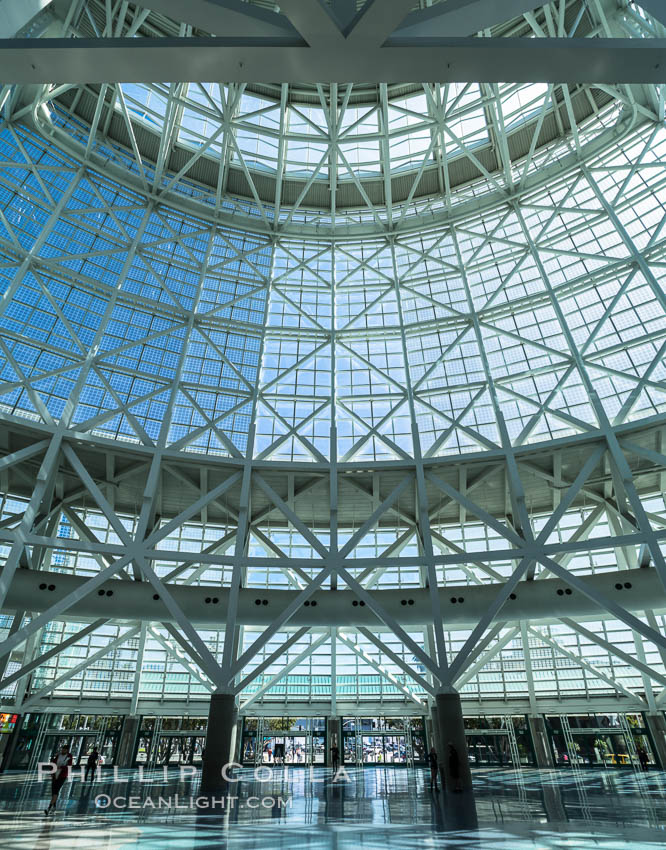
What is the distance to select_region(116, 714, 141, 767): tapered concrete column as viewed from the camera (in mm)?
31719

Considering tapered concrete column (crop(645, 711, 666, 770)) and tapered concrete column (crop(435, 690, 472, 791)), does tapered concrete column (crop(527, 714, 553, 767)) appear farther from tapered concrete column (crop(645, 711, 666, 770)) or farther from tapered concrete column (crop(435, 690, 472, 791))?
tapered concrete column (crop(435, 690, 472, 791))

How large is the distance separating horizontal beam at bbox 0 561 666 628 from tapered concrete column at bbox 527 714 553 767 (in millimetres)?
11764

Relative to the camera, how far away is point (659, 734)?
28969mm

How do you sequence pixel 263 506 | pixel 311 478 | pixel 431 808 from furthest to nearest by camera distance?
pixel 263 506, pixel 311 478, pixel 431 808

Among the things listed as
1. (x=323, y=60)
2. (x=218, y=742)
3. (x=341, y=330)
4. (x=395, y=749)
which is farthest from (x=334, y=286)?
(x=395, y=749)

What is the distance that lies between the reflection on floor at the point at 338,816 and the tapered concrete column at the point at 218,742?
28.7 inches

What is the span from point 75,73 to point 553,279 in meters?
28.2

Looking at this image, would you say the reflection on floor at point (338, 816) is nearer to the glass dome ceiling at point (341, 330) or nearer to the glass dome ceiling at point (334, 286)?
the glass dome ceiling at point (341, 330)

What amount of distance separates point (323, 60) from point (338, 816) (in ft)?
55.0

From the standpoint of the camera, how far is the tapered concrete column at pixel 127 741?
31.7 meters

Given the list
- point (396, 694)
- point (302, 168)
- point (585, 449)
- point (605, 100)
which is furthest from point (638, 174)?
point (396, 694)

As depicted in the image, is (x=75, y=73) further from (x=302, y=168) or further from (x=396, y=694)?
(x=396, y=694)

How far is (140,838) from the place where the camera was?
11242mm

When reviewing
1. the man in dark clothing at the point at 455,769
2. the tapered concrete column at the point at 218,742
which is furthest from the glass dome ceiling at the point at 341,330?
the man in dark clothing at the point at 455,769
